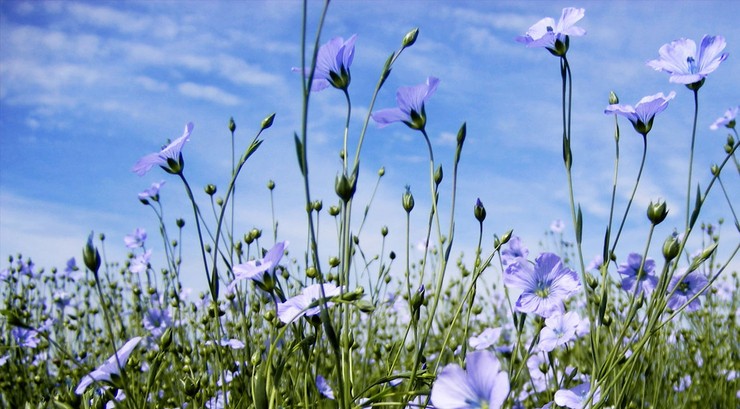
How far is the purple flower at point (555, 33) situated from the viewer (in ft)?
4.34

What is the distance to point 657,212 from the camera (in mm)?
1237

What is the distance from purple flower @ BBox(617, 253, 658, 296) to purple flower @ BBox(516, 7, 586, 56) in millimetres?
799

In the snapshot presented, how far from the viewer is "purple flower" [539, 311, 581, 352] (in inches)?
64.5

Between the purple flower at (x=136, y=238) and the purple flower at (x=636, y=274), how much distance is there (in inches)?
101

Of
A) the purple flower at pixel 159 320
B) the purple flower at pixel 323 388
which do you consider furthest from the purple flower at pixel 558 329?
the purple flower at pixel 159 320

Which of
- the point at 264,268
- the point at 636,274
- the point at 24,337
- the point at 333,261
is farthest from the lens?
the point at 24,337

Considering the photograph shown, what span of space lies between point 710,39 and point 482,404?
1.01 m

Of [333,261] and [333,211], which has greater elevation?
[333,211]

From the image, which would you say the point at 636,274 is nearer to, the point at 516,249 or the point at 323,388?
the point at 516,249

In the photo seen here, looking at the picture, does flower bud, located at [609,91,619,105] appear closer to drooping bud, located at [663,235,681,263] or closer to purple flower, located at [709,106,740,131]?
drooping bud, located at [663,235,681,263]

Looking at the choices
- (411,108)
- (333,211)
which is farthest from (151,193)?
(411,108)

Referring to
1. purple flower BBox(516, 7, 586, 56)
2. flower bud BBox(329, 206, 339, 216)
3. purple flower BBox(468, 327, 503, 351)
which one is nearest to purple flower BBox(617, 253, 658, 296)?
purple flower BBox(468, 327, 503, 351)

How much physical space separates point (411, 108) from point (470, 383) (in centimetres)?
60

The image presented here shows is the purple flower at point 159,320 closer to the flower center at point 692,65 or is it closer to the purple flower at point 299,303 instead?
the purple flower at point 299,303
